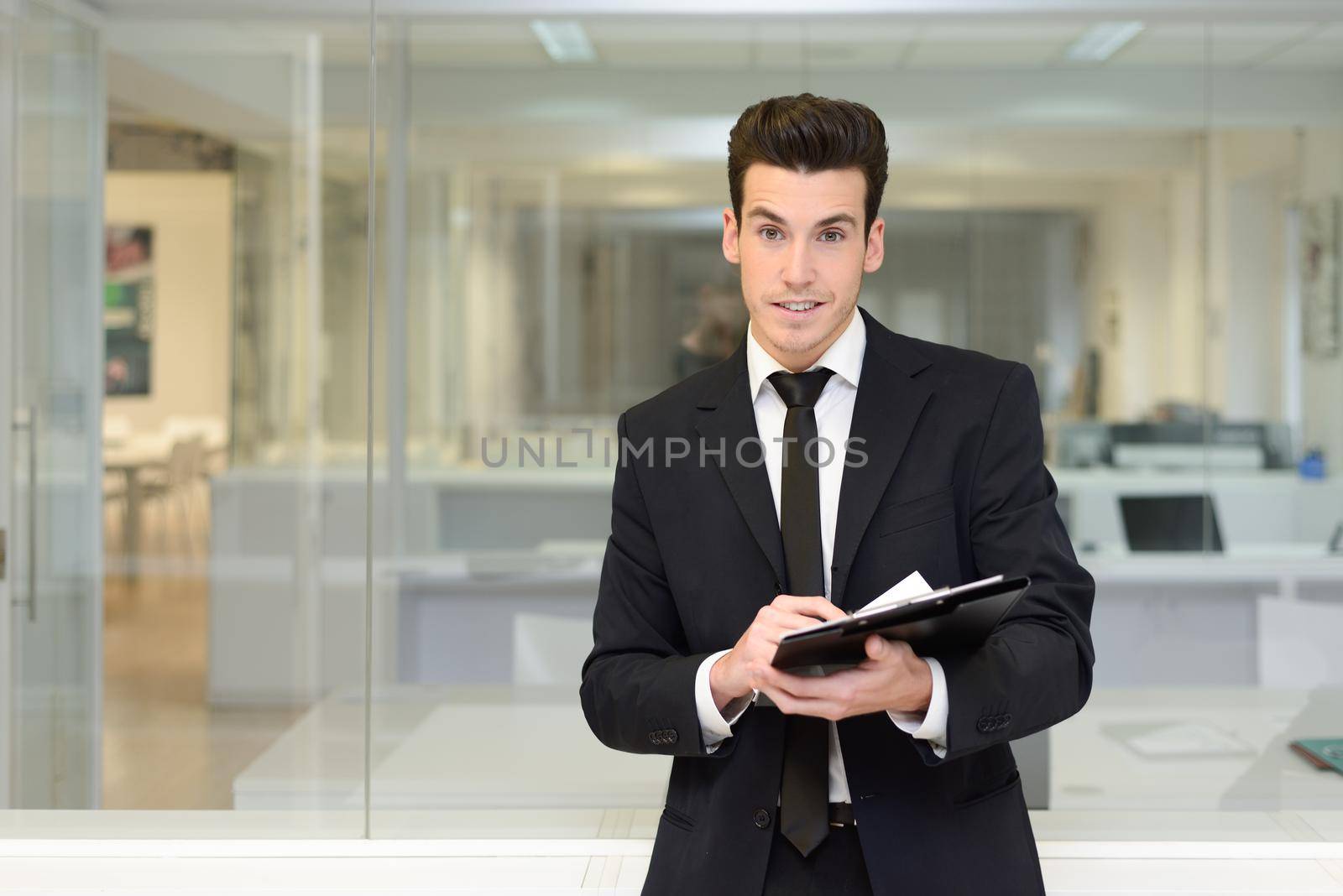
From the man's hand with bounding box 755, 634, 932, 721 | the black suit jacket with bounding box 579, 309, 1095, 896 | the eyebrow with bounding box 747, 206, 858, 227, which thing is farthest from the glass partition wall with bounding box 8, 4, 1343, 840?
the eyebrow with bounding box 747, 206, 858, 227

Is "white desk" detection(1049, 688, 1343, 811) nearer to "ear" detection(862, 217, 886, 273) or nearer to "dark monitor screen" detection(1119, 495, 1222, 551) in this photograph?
"dark monitor screen" detection(1119, 495, 1222, 551)

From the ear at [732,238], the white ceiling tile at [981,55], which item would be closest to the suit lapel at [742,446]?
the ear at [732,238]

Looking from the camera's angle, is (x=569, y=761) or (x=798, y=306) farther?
(x=569, y=761)

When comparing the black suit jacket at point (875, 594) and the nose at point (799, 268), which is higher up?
the nose at point (799, 268)

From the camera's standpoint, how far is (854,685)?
115 cm

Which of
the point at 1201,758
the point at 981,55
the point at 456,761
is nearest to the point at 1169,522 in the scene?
the point at 1201,758

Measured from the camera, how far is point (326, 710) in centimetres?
285

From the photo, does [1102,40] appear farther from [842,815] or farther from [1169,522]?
[842,815]

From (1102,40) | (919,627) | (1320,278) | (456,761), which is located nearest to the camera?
(919,627)

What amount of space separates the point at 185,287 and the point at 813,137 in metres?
2.58

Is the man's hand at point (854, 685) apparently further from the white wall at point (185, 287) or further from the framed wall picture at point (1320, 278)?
the framed wall picture at point (1320, 278)

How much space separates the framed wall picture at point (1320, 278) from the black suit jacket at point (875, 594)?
296cm

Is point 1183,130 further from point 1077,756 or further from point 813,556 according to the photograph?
point 813,556

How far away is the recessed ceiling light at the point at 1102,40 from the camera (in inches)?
106
